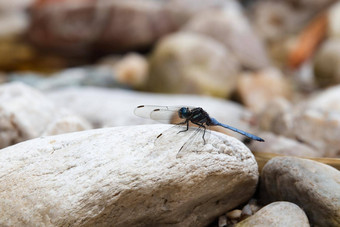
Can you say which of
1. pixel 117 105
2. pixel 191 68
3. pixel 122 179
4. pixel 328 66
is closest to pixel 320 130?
pixel 122 179

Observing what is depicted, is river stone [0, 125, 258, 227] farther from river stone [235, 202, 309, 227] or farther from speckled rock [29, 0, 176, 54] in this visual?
speckled rock [29, 0, 176, 54]

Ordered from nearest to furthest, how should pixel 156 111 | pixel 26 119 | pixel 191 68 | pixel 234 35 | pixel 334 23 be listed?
pixel 156 111 < pixel 26 119 < pixel 191 68 < pixel 234 35 < pixel 334 23

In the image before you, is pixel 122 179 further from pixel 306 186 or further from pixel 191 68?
pixel 191 68

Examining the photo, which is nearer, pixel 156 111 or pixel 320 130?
pixel 156 111

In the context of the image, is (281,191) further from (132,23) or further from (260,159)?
(132,23)

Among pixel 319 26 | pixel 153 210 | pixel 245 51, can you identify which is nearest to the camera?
pixel 153 210

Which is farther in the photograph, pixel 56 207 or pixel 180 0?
pixel 180 0

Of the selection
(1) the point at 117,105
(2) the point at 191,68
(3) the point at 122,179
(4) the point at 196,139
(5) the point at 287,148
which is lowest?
(1) the point at 117,105

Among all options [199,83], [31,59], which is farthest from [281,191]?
[31,59]
